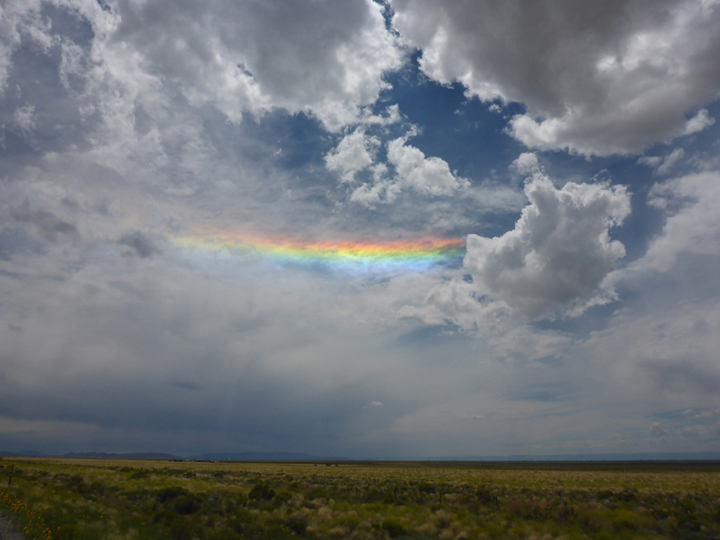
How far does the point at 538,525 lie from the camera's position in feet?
61.9

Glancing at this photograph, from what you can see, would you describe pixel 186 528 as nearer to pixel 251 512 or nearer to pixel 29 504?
pixel 251 512

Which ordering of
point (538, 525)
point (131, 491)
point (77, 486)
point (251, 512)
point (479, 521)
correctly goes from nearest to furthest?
point (538, 525)
point (479, 521)
point (251, 512)
point (131, 491)
point (77, 486)

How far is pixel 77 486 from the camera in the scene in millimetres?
31812

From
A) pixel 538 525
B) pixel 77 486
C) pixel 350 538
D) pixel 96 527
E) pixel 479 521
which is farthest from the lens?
pixel 77 486

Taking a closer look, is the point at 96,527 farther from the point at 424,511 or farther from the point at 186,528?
the point at 424,511

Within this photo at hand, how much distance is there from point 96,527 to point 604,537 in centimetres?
2200

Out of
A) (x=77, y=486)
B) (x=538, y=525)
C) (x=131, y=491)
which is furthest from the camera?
(x=77, y=486)

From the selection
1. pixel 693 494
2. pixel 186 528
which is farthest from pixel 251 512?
pixel 693 494

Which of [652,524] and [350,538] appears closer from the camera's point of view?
[350,538]

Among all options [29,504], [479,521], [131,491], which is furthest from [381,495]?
[29,504]

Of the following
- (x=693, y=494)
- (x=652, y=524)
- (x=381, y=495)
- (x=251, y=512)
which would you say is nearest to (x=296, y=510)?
(x=251, y=512)

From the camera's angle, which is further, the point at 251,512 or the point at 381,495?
the point at 381,495

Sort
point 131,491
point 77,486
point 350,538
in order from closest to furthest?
point 350,538 < point 131,491 < point 77,486

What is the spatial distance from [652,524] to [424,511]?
11.8 m
